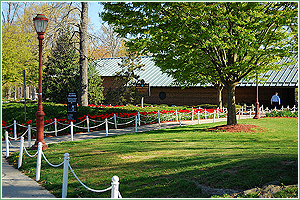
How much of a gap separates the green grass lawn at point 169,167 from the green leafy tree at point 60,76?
21.4 m

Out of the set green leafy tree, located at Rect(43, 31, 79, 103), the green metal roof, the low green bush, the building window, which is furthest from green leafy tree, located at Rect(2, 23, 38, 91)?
the low green bush

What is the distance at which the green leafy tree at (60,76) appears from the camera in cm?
3347

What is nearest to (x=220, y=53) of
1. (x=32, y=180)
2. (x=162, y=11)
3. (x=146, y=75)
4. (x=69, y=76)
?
(x=162, y=11)

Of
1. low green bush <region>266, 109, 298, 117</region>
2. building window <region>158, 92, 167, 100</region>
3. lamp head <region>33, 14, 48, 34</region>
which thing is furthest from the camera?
building window <region>158, 92, 167, 100</region>

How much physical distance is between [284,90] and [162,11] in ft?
82.7

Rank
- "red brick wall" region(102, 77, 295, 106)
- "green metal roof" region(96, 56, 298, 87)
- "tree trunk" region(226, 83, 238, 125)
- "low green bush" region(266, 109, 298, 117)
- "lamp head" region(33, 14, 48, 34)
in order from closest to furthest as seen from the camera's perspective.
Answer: "lamp head" region(33, 14, 48, 34) < "tree trunk" region(226, 83, 238, 125) < "low green bush" region(266, 109, 298, 117) < "green metal roof" region(96, 56, 298, 87) < "red brick wall" region(102, 77, 295, 106)

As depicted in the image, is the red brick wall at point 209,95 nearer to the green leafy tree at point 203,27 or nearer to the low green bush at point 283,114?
the low green bush at point 283,114

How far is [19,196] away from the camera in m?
7.09

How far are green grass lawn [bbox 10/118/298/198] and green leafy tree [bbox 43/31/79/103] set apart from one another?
21.4 metres

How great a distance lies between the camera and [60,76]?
1316 inches

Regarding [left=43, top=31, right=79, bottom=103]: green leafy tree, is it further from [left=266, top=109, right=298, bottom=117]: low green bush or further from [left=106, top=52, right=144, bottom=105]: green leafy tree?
[left=266, top=109, right=298, bottom=117]: low green bush

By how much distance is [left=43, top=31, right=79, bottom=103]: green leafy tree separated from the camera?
3347 cm

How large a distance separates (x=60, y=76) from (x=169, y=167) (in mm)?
27243

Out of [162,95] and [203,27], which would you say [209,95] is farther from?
[203,27]
